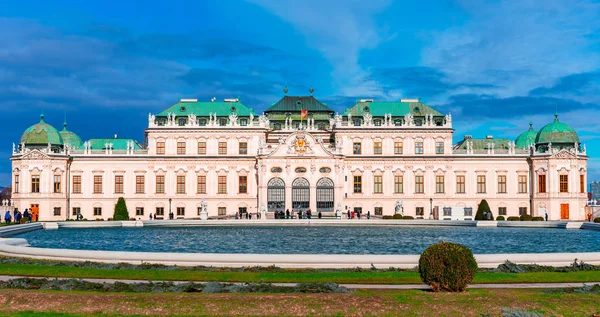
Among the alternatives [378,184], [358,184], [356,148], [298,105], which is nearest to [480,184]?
[378,184]

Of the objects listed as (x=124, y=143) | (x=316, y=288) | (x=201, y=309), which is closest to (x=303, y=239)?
(x=316, y=288)

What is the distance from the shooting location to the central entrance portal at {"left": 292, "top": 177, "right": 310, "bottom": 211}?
299 feet

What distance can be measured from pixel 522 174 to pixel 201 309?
8390cm

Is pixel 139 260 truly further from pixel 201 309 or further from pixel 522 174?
pixel 522 174

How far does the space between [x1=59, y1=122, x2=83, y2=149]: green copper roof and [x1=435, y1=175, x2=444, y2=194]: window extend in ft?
164

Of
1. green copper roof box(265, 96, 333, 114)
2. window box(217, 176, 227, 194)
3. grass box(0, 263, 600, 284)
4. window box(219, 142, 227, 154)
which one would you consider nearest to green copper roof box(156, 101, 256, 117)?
window box(219, 142, 227, 154)

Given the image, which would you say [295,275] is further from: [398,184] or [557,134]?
[557,134]

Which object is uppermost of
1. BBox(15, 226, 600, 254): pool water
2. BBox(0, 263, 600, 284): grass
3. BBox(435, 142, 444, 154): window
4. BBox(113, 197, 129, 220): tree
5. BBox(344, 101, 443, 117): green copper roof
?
BBox(344, 101, 443, 117): green copper roof

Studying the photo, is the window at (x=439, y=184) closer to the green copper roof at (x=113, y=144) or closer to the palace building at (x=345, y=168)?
the palace building at (x=345, y=168)

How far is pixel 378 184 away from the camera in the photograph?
A: 94.3 metres

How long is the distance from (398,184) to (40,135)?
4705 cm

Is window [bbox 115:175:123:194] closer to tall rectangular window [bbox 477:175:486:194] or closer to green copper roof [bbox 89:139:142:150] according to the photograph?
green copper roof [bbox 89:139:142:150]

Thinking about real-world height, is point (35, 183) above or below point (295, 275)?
above

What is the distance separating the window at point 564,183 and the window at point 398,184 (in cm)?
2034
